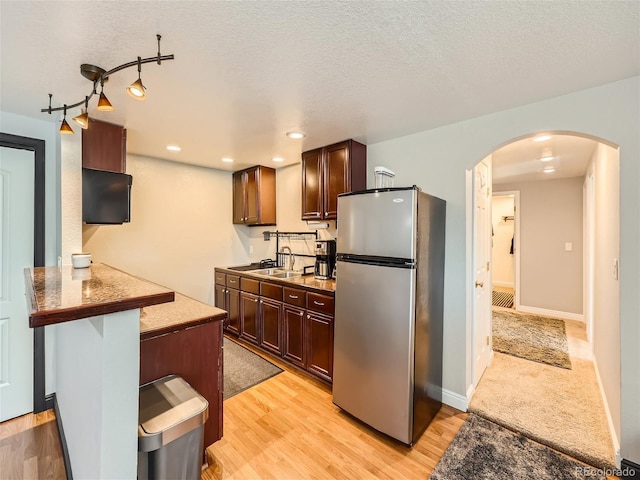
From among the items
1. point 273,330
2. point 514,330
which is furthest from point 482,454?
point 514,330

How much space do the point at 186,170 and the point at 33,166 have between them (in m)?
1.67

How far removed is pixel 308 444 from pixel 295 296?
128 cm

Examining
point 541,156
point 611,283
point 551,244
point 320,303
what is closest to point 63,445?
point 320,303

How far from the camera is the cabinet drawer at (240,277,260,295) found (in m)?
3.42

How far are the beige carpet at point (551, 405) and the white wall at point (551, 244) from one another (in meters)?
2.20

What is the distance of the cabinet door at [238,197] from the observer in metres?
4.25

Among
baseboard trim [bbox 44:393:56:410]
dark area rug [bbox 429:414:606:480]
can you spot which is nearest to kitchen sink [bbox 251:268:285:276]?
baseboard trim [bbox 44:393:56:410]

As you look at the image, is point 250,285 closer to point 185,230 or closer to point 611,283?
point 185,230

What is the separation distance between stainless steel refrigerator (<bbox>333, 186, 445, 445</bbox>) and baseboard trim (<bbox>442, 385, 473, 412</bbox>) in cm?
10

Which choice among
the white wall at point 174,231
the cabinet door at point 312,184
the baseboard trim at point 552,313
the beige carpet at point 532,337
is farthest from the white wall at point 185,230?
the baseboard trim at point 552,313

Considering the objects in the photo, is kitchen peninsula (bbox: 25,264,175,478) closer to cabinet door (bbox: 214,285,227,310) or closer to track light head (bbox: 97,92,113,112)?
track light head (bbox: 97,92,113,112)

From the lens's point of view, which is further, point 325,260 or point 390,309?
point 325,260

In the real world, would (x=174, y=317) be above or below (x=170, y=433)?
above

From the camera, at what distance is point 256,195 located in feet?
13.3
